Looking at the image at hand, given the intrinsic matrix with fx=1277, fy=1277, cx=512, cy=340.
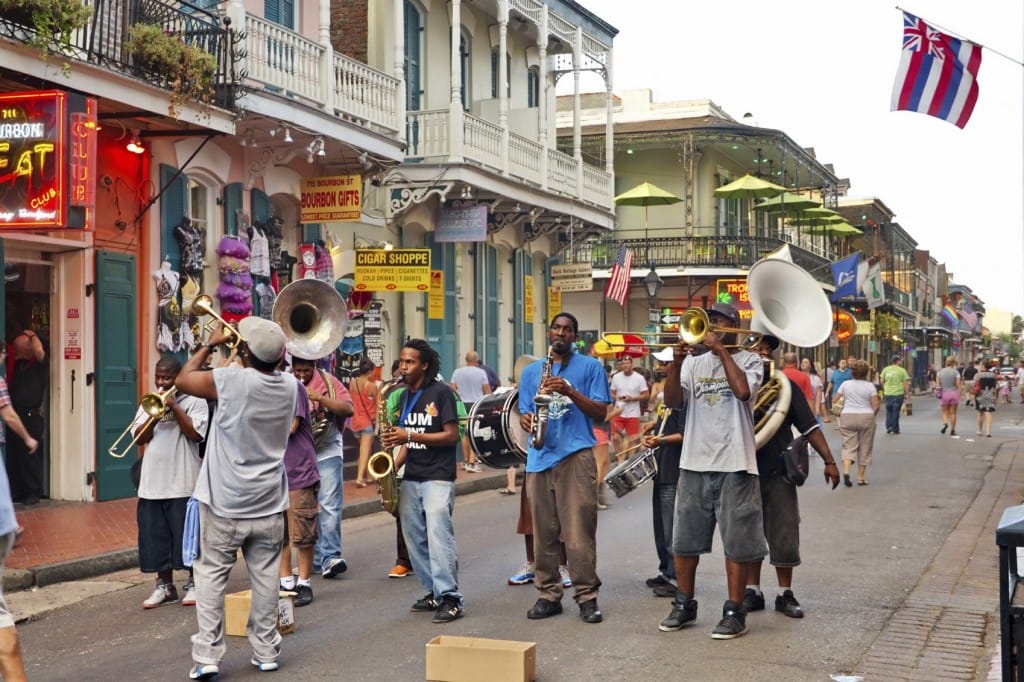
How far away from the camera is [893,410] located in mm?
27078

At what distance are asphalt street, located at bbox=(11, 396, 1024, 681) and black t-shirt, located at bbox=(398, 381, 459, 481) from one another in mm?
909

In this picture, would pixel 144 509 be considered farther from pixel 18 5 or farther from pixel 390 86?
pixel 390 86

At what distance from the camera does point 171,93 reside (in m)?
13.2

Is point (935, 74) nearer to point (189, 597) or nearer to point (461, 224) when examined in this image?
point (461, 224)

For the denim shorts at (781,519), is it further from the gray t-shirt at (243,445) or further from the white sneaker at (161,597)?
the white sneaker at (161,597)

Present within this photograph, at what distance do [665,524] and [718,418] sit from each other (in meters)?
1.59

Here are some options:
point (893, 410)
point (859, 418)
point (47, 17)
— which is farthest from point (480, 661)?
point (893, 410)

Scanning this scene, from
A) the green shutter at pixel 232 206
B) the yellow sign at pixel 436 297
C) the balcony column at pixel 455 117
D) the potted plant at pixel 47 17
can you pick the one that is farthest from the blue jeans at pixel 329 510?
the yellow sign at pixel 436 297

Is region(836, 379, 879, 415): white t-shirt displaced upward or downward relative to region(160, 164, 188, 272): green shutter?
downward

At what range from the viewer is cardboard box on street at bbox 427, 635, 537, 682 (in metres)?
6.05

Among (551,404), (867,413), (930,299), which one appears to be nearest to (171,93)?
(551,404)

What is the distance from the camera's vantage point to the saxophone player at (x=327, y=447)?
8.81 m

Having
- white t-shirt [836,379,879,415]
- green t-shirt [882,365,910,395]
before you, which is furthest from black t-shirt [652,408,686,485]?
green t-shirt [882,365,910,395]

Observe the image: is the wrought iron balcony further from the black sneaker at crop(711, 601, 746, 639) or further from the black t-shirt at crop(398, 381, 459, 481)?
the black sneaker at crop(711, 601, 746, 639)
